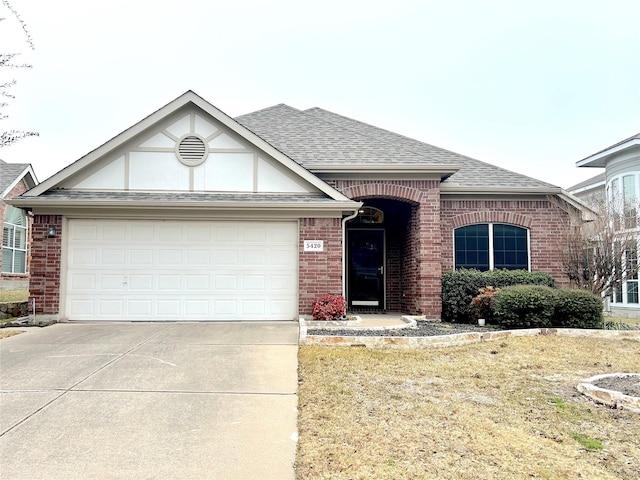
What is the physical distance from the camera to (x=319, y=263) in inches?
416

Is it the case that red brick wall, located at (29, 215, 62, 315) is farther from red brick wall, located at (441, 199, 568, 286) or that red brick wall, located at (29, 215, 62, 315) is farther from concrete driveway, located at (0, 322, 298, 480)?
red brick wall, located at (441, 199, 568, 286)

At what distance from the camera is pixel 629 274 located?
11656 millimetres

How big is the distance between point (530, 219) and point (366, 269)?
189 inches

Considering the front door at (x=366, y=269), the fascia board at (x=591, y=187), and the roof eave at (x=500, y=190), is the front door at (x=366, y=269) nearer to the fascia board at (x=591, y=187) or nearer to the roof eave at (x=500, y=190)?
the roof eave at (x=500, y=190)

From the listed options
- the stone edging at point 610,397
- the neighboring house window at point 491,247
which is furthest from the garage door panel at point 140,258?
Result: the stone edging at point 610,397

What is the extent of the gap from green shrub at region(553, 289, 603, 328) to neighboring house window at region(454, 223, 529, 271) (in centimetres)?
267

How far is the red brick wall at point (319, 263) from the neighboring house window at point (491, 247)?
3.98m

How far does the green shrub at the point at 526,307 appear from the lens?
9867mm

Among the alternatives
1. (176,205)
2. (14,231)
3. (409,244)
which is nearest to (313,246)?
(176,205)

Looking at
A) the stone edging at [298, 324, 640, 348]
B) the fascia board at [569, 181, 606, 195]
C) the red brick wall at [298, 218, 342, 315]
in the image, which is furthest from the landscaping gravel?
the fascia board at [569, 181, 606, 195]

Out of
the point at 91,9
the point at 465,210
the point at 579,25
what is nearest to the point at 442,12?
the point at 579,25

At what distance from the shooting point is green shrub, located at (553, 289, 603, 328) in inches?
397

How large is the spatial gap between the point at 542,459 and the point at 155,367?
4.85 metres

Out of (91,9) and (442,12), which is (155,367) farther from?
(442,12)
